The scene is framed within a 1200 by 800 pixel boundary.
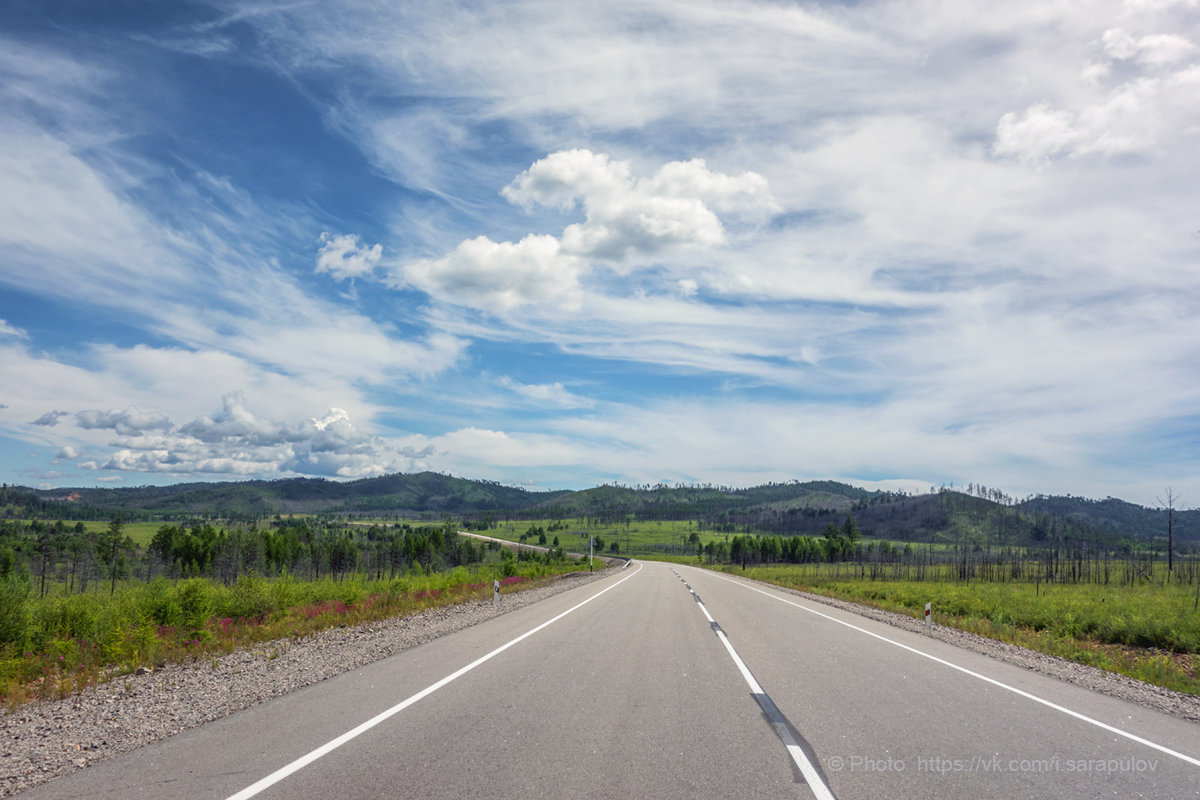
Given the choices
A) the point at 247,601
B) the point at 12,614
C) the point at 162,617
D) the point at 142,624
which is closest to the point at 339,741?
the point at 142,624

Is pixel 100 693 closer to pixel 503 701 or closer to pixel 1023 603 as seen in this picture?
pixel 503 701

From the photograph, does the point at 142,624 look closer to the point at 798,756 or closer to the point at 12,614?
the point at 12,614

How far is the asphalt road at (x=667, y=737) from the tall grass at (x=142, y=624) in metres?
5.37

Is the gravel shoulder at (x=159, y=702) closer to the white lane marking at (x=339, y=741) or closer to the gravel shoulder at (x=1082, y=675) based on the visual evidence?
the white lane marking at (x=339, y=741)

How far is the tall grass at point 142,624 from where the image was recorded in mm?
11469

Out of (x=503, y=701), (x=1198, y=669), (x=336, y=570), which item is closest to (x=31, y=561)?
(x=336, y=570)

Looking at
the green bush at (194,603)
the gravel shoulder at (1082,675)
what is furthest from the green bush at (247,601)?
the gravel shoulder at (1082,675)

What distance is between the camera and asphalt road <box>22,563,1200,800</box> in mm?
4895

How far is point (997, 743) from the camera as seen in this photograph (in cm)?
634

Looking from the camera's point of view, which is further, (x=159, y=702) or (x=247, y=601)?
(x=247, y=601)

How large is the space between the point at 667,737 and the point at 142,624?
1448cm

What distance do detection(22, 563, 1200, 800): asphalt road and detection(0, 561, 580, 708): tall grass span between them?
537 cm

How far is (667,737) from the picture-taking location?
20.3 ft

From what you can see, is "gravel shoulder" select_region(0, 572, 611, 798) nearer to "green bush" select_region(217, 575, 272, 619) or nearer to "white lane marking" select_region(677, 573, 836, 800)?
"green bush" select_region(217, 575, 272, 619)
